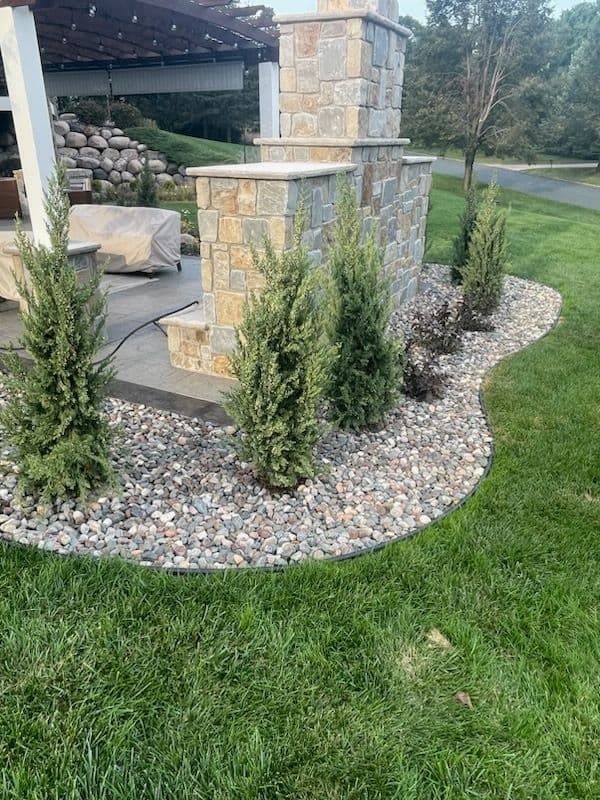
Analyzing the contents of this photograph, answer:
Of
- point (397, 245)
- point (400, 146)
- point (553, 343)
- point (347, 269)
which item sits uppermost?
point (400, 146)

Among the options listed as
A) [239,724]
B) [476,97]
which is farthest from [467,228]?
[476,97]

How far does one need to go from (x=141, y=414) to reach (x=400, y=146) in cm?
382

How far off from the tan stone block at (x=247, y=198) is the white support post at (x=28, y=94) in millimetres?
1866

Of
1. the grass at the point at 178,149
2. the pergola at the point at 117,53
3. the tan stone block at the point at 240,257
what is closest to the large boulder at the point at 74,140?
the grass at the point at 178,149

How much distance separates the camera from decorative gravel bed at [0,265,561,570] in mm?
2637

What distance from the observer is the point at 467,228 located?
713cm

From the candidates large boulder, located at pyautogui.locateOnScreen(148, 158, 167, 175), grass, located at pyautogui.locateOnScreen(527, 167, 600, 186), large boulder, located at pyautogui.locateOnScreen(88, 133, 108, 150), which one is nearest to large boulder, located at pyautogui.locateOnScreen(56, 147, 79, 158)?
large boulder, located at pyautogui.locateOnScreen(88, 133, 108, 150)

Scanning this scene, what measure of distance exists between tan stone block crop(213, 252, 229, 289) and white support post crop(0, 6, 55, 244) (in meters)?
1.70

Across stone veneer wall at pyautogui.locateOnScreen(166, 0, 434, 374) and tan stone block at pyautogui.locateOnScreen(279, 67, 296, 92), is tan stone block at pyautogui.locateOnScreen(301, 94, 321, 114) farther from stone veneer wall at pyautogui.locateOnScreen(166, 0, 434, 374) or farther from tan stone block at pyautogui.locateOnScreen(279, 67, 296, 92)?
tan stone block at pyautogui.locateOnScreen(279, 67, 296, 92)

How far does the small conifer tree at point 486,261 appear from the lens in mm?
6180

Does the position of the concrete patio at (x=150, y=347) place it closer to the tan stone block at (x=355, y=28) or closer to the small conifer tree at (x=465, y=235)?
the tan stone block at (x=355, y=28)

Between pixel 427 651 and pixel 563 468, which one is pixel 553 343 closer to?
pixel 563 468

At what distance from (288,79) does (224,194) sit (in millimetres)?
1783

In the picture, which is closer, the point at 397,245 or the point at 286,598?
the point at 286,598
